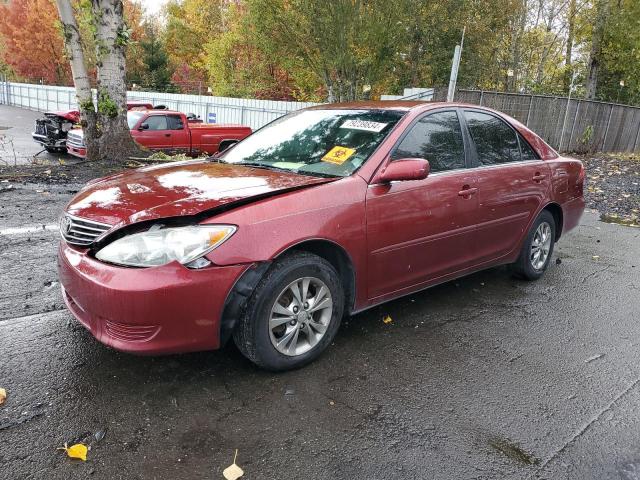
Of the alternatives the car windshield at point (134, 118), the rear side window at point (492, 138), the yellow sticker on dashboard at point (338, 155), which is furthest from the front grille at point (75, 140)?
the rear side window at point (492, 138)

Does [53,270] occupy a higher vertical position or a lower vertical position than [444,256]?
lower

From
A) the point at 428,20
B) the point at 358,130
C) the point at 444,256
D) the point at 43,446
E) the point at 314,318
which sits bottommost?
the point at 43,446

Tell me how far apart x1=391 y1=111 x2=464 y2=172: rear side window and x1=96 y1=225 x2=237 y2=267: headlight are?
149 cm

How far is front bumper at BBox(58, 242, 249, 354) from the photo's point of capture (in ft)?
8.21

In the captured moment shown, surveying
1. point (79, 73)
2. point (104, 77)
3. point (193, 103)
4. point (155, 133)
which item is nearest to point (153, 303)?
point (104, 77)

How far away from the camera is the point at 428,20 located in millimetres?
18016

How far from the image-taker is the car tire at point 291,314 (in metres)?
2.79

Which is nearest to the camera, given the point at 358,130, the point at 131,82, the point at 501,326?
the point at 358,130

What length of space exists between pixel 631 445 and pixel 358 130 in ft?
8.21

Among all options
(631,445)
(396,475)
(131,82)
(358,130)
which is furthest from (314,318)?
(131,82)

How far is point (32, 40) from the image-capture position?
41.8 metres

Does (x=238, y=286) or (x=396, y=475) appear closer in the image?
(x=396, y=475)

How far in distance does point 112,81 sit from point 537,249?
26.8 feet

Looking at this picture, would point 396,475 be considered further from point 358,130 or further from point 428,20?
point 428,20
